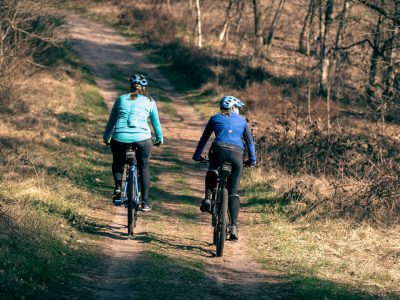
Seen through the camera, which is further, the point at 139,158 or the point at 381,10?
the point at 381,10

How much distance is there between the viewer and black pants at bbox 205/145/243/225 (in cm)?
884

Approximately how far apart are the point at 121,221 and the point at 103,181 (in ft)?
11.4

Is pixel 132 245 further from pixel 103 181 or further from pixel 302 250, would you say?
pixel 103 181

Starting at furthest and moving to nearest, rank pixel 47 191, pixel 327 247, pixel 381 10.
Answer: pixel 381 10 → pixel 47 191 → pixel 327 247

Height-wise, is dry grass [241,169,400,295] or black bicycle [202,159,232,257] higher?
black bicycle [202,159,232,257]

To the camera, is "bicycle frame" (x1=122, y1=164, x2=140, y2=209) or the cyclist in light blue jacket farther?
"bicycle frame" (x1=122, y1=164, x2=140, y2=209)

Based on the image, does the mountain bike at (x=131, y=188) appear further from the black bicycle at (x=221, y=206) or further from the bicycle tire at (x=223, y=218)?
the bicycle tire at (x=223, y=218)

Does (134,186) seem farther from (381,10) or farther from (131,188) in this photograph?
(381,10)

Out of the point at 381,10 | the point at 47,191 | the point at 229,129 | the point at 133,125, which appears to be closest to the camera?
the point at 229,129

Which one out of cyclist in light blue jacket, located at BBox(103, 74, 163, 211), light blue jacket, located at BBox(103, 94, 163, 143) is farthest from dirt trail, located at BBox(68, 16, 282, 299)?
light blue jacket, located at BBox(103, 94, 163, 143)

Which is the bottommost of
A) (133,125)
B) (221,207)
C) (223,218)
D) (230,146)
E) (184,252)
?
(184,252)

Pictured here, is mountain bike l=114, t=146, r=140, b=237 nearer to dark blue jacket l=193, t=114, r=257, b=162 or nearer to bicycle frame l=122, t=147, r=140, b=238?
bicycle frame l=122, t=147, r=140, b=238

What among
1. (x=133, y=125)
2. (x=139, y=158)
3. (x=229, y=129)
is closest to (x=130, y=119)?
(x=133, y=125)

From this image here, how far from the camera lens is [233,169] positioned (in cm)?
895
